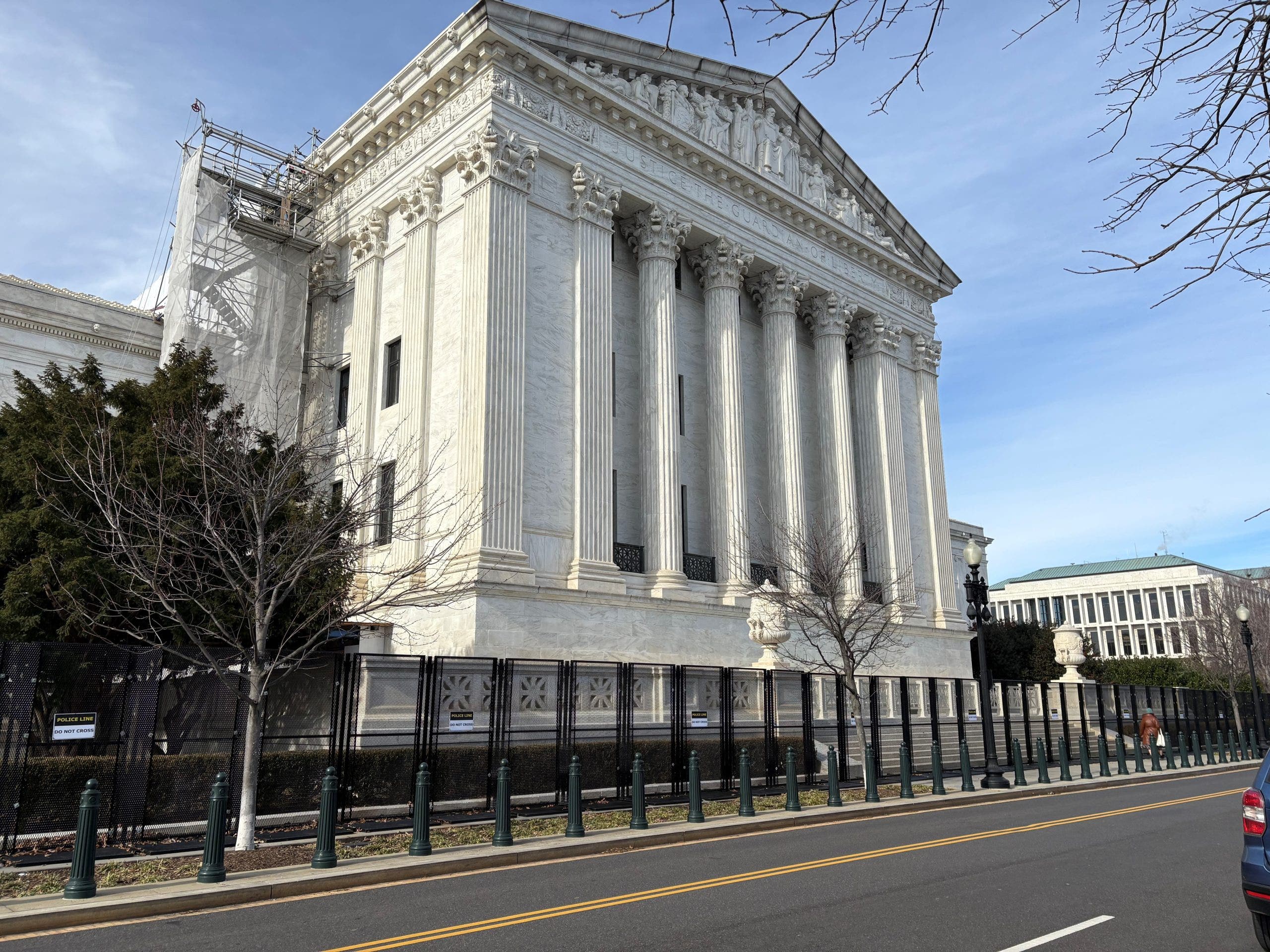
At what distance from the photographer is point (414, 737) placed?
52.7 ft

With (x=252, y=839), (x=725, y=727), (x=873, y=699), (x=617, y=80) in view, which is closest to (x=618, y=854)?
(x=252, y=839)

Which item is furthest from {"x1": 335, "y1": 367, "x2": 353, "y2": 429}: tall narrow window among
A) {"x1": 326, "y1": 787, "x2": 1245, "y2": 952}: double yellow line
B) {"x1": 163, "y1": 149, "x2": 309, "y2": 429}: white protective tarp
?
{"x1": 326, "y1": 787, "x2": 1245, "y2": 952}: double yellow line

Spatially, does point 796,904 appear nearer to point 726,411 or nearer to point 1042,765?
point 1042,765

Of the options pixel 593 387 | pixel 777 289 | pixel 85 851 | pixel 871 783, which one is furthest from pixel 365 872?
pixel 777 289

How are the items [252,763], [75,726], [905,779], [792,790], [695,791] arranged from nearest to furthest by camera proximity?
Answer: [75,726] < [252,763] < [695,791] < [792,790] < [905,779]

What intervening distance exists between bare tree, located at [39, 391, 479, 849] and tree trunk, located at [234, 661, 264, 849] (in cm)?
2

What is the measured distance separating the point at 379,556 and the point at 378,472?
2.64 metres

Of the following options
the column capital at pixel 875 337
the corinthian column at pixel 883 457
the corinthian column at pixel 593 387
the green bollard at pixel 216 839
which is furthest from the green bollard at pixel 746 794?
the column capital at pixel 875 337

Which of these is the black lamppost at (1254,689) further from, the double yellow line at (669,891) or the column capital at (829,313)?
the double yellow line at (669,891)

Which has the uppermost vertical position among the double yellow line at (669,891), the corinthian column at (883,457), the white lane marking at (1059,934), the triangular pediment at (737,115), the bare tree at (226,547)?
the triangular pediment at (737,115)

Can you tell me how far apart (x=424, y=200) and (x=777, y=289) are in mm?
14032

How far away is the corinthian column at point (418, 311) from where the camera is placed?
26.9 meters

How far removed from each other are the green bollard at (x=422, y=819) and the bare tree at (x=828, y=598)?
14.1 m

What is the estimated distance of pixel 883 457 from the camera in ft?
127
